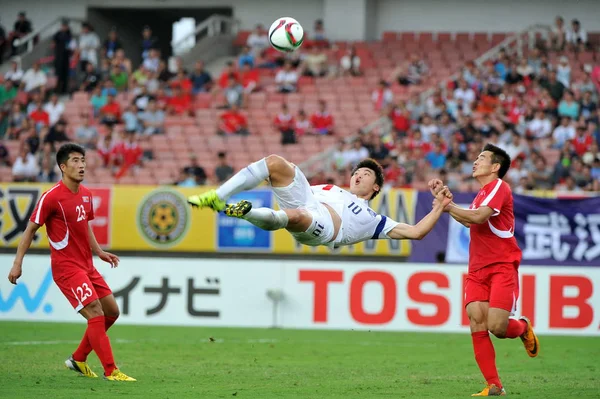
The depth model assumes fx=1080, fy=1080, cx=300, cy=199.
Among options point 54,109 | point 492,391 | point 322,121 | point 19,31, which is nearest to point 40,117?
point 54,109

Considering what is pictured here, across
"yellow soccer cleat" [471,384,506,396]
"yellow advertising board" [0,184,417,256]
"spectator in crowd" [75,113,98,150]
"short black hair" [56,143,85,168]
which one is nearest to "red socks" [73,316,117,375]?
"short black hair" [56,143,85,168]

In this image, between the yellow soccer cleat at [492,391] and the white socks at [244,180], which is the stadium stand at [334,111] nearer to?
the yellow soccer cleat at [492,391]

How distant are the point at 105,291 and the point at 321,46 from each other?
20.1 meters

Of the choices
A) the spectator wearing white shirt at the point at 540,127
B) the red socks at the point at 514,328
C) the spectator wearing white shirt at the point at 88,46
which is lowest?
the red socks at the point at 514,328

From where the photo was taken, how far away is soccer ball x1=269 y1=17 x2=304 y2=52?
12883 millimetres

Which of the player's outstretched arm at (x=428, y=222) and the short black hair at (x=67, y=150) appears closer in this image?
the player's outstretched arm at (x=428, y=222)

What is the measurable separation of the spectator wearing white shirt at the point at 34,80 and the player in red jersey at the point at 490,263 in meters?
22.2

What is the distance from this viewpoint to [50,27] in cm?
3475

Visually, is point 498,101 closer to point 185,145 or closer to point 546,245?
point 546,245

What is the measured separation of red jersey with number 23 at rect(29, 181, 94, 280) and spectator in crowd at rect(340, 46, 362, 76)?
18445mm

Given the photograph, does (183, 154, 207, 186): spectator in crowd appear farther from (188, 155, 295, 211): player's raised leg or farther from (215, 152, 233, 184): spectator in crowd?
(188, 155, 295, 211): player's raised leg

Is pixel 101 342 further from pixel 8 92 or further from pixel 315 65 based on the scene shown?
pixel 8 92

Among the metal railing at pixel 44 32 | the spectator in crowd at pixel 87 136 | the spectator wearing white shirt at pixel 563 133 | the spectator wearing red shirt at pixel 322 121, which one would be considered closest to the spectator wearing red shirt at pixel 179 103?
the spectator in crowd at pixel 87 136

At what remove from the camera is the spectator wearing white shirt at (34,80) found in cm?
3130
